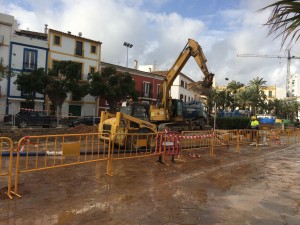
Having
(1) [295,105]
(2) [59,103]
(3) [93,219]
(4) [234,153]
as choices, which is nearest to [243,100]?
(1) [295,105]

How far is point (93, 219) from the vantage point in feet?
18.0

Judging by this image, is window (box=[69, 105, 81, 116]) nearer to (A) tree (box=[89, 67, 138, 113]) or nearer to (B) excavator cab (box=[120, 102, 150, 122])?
(A) tree (box=[89, 67, 138, 113])

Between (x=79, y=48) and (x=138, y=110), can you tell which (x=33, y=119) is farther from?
(x=79, y=48)

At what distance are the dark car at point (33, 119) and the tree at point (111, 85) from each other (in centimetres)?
1023

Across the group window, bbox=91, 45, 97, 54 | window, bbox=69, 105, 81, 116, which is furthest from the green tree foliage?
window, bbox=91, 45, 97, 54

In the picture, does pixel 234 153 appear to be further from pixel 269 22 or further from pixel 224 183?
pixel 269 22

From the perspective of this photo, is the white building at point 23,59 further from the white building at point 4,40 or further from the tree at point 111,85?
the tree at point 111,85

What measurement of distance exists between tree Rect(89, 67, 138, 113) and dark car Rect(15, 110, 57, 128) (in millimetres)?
10225

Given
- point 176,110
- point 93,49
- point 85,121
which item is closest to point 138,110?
point 176,110

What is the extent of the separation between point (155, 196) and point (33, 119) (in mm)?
22571

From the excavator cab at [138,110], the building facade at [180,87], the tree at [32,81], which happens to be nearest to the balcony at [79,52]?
the tree at [32,81]

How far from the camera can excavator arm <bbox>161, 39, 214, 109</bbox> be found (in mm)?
20141

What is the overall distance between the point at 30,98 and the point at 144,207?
1303 inches

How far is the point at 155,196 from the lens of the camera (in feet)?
23.6
